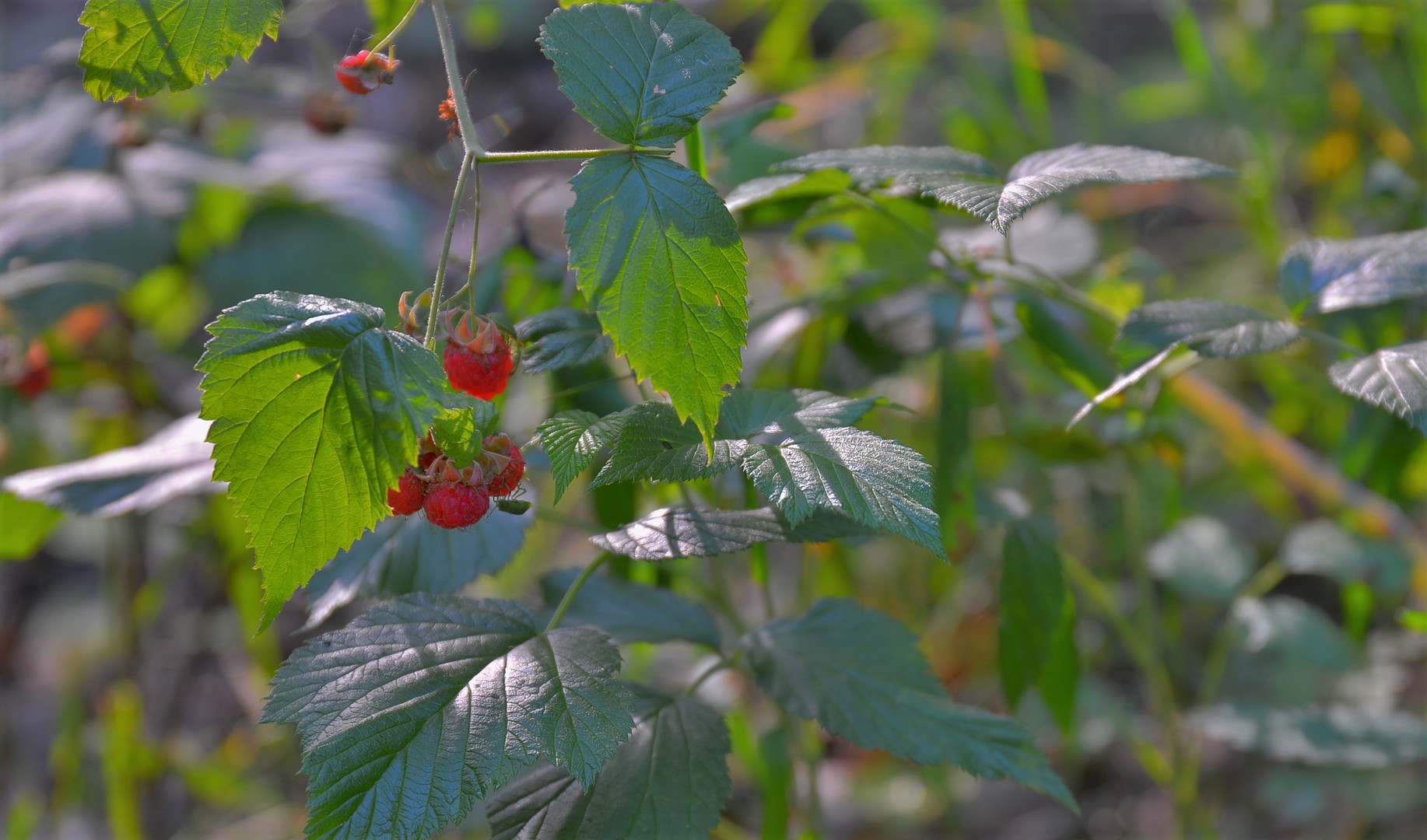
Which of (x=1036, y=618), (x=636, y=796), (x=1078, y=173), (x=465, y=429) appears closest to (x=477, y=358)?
(x=465, y=429)

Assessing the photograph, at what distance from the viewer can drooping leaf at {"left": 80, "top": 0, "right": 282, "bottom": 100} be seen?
0.55m

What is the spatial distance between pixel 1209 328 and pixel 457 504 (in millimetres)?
511

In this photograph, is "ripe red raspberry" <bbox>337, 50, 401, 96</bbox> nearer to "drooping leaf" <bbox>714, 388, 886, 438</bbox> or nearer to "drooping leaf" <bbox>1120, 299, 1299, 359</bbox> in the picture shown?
"drooping leaf" <bbox>714, 388, 886, 438</bbox>

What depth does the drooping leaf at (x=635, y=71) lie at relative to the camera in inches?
21.1

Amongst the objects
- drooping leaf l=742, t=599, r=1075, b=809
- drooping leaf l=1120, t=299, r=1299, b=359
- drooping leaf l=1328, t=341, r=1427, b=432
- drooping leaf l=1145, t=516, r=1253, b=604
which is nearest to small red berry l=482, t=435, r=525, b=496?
drooping leaf l=742, t=599, r=1075, b=809

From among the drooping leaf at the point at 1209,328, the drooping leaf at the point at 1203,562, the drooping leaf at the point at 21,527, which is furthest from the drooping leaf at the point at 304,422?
the drooping leaf at the point at 1203,562

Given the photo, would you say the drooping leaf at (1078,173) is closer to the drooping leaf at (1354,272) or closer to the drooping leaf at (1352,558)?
the drooping leaf at (1354,272)

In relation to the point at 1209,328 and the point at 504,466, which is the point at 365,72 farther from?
the point at 1209,328

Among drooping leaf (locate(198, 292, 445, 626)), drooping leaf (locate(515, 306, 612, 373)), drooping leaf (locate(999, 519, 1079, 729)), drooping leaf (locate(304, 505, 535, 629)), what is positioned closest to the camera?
drooping leaf (locate(198, 292, 445, 626))

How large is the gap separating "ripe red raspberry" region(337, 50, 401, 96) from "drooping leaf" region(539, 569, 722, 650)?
39 centimetres

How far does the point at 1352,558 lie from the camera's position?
1.06 m

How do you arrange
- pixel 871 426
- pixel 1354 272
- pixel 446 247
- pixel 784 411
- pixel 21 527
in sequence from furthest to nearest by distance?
pixel 871 426, pixel 21 527, pixel 1354 272, pixel 784 411, pixel 446 247

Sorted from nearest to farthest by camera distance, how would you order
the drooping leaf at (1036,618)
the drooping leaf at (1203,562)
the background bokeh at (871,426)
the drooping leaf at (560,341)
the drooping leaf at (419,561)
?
the drooping leaf at (560,341)
the drooping leaf at (419,561)
the drooping leaf at (1036,618)
the background bokeh at (871,426)
the drooping leaf at (1203,562)

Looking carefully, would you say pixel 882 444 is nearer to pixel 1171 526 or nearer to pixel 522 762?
pixel 522 762
